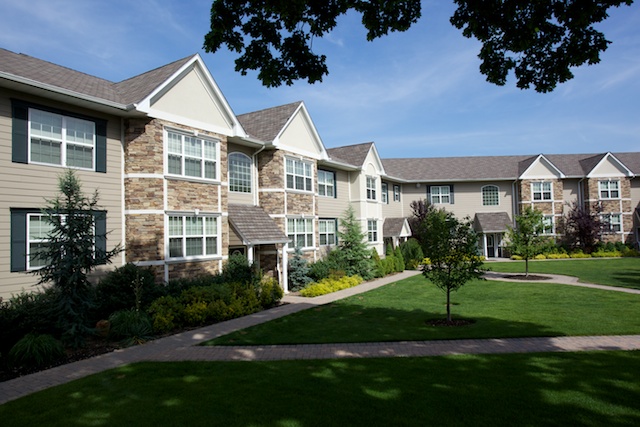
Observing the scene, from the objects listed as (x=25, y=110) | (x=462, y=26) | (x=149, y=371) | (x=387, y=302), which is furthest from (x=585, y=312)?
(x=25, y=110)

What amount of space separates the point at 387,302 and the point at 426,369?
27.3ft

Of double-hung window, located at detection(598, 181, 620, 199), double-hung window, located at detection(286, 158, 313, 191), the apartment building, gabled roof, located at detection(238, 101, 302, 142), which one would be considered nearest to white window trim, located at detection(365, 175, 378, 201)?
the apartment building

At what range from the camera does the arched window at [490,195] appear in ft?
125

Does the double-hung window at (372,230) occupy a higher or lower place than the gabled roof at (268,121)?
lower

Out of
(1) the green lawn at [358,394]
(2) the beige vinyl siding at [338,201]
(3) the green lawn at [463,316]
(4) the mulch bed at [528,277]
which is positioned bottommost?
(4) the mulch bed at [528,277]

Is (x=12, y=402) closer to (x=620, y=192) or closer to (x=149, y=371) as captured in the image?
(x=149, y=371)

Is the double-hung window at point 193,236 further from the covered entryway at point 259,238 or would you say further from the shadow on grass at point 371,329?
the shadow on grass at point 371,329

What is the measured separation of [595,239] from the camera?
35.2 metres

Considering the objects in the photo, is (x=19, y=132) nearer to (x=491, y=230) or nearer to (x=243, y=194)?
(x=243, y=194)

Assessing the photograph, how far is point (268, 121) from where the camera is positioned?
71.0ft

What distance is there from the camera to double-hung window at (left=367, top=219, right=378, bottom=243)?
28.7 metres

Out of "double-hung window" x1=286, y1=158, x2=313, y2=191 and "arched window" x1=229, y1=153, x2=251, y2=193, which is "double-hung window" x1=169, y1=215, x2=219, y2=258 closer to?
"arched window" x1=229, y1=153, x2=251, y2=193

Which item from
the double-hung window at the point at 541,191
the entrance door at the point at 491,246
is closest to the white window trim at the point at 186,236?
the entrance door at the point at 491,246

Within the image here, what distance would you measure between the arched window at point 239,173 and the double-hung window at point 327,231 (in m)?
6.20
